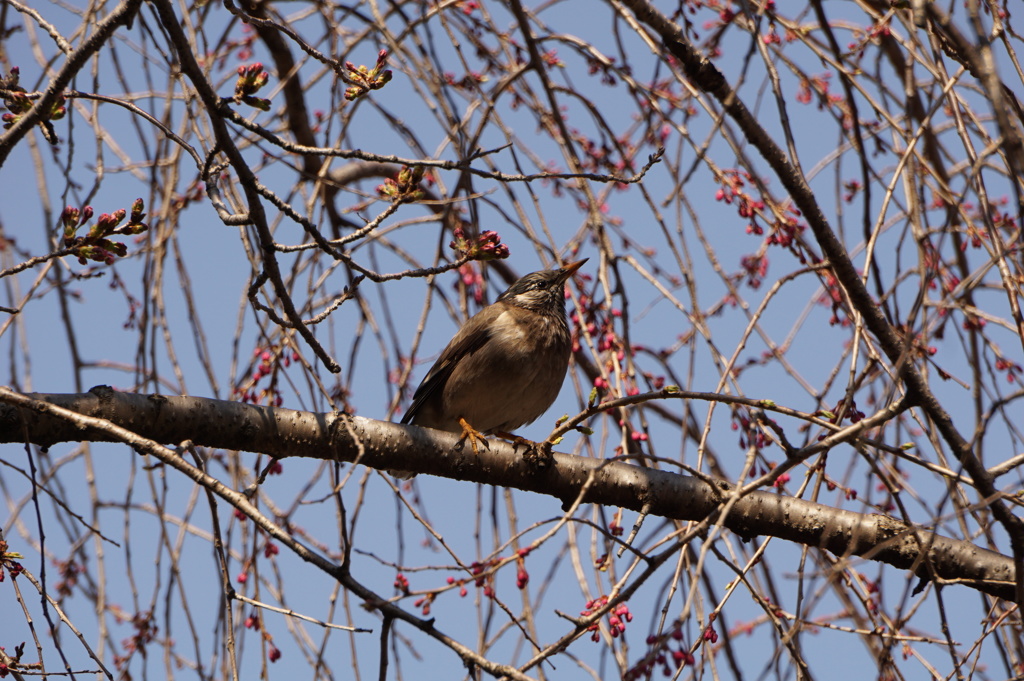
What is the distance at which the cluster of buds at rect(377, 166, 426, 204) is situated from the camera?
2.71 m

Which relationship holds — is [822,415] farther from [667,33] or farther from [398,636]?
[398,636]

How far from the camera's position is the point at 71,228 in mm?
2529

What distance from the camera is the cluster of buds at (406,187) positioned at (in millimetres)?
2707

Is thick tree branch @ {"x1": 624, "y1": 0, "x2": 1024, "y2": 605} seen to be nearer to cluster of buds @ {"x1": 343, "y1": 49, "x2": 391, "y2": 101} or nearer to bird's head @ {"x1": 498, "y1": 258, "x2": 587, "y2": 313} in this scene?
cluster of buds @ {"x1": 343, "y1": 49, "x2": 391, "y2": 101}

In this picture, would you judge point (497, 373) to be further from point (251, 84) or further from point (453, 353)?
point (251, 84)

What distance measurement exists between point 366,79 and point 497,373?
7.96 ft

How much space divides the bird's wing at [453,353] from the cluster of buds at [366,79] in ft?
7.75

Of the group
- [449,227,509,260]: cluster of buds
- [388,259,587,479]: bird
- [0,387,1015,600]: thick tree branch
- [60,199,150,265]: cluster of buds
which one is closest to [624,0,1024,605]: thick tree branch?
[0,387,1015,600]: thick tree branch

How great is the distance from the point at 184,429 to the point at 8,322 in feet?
2.83

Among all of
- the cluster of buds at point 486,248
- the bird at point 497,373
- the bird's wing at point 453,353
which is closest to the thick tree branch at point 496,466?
the cluster of buds at point 486,248

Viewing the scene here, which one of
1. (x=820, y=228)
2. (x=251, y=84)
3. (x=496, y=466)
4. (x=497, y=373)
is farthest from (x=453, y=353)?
(x=251, y=84)

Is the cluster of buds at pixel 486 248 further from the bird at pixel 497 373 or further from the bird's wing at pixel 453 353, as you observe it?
the bird's wing at pixel 453 353

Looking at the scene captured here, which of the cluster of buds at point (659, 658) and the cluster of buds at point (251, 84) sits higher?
the cluster of buds at point (251, 84)

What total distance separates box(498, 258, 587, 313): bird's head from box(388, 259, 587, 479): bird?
79 mm
